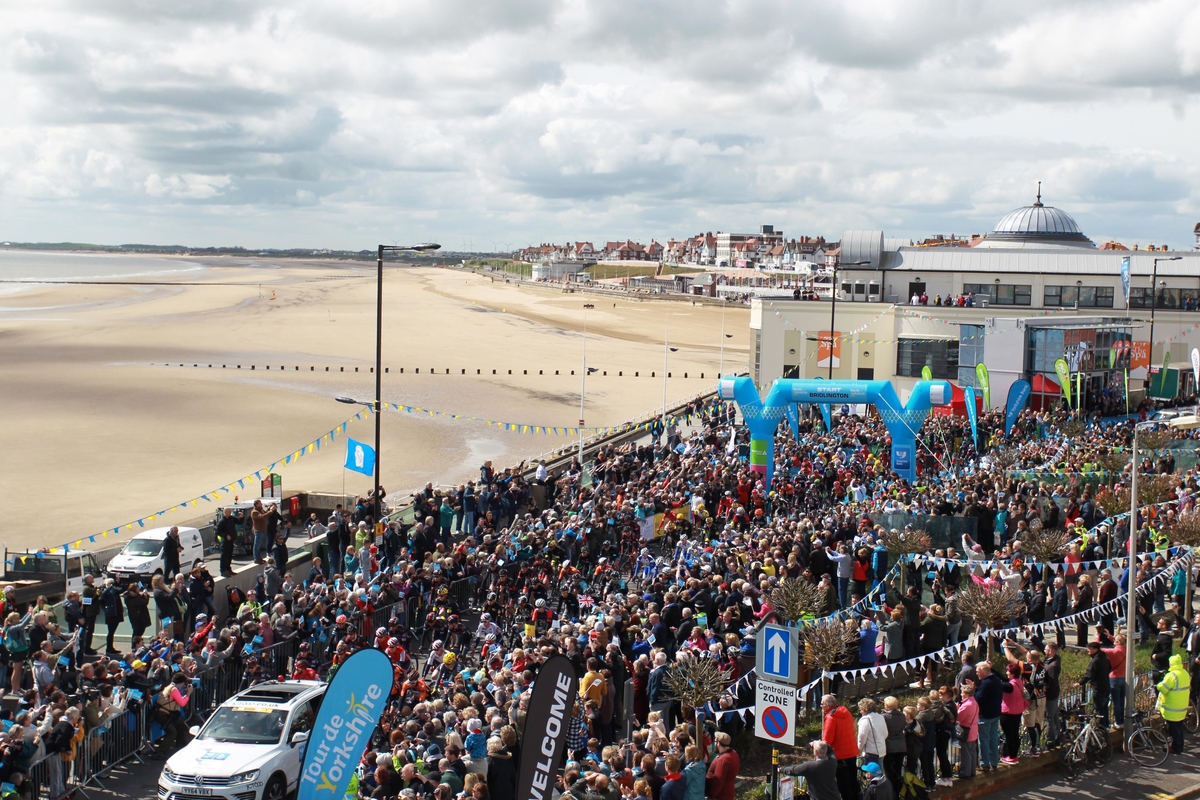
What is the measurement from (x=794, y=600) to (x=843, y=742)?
3404 mm

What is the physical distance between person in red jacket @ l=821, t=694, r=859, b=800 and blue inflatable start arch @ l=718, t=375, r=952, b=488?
534 inches

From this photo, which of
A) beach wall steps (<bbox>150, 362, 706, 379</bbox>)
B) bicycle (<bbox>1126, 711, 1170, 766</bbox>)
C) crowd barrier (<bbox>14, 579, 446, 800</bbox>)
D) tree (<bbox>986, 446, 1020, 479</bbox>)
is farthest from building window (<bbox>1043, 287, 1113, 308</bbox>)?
crowd barrier (<bbox>14, 579, 446, 800</bbox>)

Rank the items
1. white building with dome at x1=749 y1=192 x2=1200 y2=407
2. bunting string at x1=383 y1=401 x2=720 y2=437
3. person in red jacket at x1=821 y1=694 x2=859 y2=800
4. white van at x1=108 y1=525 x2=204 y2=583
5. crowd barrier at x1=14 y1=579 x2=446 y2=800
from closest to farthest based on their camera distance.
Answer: person in red jacket at x1=821 y1=694 x2=859 y2=800 < crowd barrier at x1=14 y1=579 x2=446 y2=800 < white van at x1=108 y1=525 x2=204 y2=583 < bunting string at x1=383 y1=401 x2=720 y2=437 < white building with dome at x1=749 y1=192 x2=1200 y2=407

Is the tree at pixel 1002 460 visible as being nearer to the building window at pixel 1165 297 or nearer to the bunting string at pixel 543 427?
the bunting string at pixel 543 427

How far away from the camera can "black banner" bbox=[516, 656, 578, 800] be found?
8.29m

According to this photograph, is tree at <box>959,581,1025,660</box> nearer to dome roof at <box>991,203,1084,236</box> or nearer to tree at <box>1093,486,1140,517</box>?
tree at <box>1093,486,1140,517</box>

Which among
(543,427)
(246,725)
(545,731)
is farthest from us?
(543,427)

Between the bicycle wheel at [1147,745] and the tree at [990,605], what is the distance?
5.68 ft

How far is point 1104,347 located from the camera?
33875mm

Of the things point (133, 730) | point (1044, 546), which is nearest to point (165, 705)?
point (133, 730)

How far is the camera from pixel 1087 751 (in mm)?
11320

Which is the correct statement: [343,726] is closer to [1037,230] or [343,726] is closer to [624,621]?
[624,621]

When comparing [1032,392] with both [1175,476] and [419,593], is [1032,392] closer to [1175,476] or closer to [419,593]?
[1175,476]

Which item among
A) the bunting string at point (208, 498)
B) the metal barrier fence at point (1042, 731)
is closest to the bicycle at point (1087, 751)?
the metal barrier fence at point (1042, 731)
